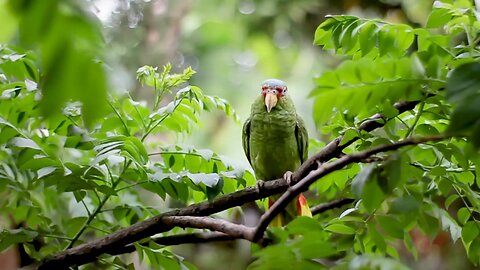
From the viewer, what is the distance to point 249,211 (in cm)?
217

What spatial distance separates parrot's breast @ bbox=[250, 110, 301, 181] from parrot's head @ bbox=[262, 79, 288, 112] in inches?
1.4

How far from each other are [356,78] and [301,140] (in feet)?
2.69

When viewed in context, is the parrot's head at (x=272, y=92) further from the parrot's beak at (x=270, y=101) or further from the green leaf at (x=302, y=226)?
the green leaf at (x=302, y=226)

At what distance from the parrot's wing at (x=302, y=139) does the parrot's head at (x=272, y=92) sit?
0.30ft

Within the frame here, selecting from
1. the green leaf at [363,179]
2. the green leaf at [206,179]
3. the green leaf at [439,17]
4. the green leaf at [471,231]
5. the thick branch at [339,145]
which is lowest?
the green leaf at [471,231]

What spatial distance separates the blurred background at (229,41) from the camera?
2756 millimetres

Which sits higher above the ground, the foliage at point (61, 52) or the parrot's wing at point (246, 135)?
the foliage at point (61, 52)

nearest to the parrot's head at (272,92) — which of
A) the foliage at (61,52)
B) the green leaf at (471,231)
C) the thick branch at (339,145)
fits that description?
the thick branch at (339,145)

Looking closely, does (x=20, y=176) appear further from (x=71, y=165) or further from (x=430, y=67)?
(x=430, y=67)

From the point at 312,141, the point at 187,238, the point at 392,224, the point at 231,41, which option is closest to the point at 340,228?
the point at 392,224

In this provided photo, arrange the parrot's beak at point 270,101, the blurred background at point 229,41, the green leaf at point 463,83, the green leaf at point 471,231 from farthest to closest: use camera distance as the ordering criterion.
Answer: the blurred background at point 229,41, the parrot's beak at point 270,101, the green leaf at point 471,231, the green leaf at point 463,83

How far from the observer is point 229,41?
13.9 ft

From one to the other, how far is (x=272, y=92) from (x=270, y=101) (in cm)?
4

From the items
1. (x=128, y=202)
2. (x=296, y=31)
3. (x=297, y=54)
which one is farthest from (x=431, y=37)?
(x=297, y=54)
